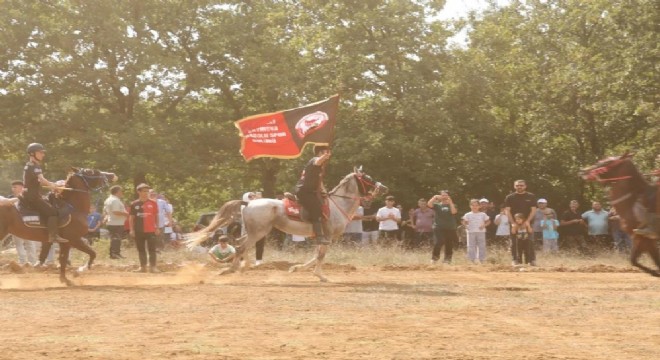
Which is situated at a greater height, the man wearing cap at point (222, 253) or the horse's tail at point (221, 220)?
the horse's tail at point (221, 220)

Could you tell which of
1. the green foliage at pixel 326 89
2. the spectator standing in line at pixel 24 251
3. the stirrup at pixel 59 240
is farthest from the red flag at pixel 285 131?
the green foliage at pixel 326 89

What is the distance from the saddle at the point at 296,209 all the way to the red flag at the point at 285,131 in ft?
3.02

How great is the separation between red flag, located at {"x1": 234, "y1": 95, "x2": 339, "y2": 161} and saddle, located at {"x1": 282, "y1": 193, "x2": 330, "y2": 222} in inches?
36.2

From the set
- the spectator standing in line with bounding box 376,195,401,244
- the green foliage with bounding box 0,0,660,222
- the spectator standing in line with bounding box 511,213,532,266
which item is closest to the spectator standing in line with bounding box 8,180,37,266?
the spectator standing in line with bounding box 376,195,401,244

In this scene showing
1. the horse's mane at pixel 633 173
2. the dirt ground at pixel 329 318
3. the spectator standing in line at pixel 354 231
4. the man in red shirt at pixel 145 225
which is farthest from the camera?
the spectator standing in line at pixel 354 231

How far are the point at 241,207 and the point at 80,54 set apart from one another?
2414 cm

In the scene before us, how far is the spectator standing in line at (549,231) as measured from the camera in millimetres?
28688

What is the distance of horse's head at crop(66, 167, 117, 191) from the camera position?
778 inches

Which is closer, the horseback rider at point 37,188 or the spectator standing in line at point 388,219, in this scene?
the horseback rider at point 37,188

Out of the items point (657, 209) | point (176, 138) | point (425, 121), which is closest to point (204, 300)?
point (657, 209)

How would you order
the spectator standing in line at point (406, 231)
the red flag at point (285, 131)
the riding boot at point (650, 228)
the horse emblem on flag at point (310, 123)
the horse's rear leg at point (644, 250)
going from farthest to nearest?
1. the spectator standing in line at point (406, 231)
2. the horse emblem on flag at point (310, 123)
3. the red flag at point (285, 131)
4. the horse's rear leg at point (644, 250)
5. the riding boot at point (650, 228)

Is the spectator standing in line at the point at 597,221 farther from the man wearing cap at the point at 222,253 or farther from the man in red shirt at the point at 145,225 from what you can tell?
the man in red shirt at the point at 145,225

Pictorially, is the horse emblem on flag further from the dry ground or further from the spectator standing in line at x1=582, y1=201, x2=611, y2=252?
the spectator standing in line at x1=582, y1=201, x2=611, y2=252

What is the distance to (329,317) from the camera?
13.2 metres
